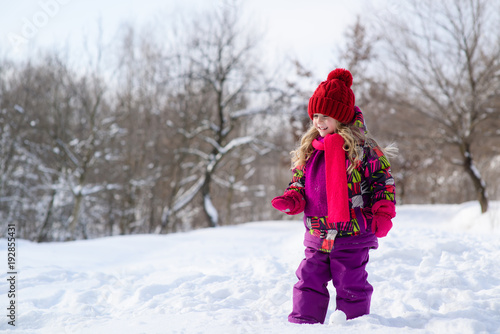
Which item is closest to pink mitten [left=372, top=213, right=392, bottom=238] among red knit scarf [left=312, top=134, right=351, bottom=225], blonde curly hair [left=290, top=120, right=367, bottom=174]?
red knit scarf [left=312, top=134, right=351, bottom=225]

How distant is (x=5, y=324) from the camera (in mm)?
2012

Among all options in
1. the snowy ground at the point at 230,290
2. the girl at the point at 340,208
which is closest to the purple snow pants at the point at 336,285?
the girl at the point at 340,208

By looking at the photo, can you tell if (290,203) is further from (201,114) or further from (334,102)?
(201,114)

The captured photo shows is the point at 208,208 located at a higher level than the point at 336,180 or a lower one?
lower

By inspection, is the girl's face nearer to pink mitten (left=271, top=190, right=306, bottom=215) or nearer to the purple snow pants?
pink mitten (left=271, top=190, right=306, bottom=215)

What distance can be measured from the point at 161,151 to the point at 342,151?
15874 mm

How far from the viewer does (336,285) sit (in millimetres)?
1990

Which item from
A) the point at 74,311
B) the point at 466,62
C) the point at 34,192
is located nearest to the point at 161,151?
the point at 34,192

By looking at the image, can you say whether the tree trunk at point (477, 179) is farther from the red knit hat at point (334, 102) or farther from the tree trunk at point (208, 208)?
the red knit hat at point (334, 102)

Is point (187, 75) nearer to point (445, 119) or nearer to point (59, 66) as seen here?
point (59, 66)

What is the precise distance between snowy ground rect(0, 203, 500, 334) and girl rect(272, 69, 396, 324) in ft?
0.69

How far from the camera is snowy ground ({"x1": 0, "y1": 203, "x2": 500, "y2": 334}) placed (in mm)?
1815

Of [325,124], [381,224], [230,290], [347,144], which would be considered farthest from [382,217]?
[230,290]

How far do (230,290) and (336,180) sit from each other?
4.55 ft
